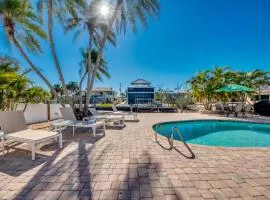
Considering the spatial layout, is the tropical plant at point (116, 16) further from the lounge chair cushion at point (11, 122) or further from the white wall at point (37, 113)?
the lounge chair cushion at point (11, 122)

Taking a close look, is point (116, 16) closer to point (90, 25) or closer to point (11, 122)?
point (90, 25)

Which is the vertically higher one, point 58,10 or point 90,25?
point 58,10

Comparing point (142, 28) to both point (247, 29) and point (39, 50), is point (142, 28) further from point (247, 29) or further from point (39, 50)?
point (247, 29)

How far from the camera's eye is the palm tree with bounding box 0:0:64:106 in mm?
6904

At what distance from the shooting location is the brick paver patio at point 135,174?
90.4 inches

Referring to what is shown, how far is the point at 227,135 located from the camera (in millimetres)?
7523

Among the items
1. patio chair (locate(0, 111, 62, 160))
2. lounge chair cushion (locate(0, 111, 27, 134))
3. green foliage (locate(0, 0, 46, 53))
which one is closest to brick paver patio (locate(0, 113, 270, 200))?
patio chair (locate(0, 111, 62, 160))

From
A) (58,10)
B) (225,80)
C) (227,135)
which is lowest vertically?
(227,135)

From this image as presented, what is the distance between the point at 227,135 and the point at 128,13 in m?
8.02

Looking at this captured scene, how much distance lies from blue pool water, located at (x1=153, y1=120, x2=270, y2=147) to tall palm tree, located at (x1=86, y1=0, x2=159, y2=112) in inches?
206

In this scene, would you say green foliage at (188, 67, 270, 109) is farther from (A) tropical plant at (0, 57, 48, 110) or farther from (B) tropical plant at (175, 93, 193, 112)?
(A) tropical plant at (0, 57, 48, 110)

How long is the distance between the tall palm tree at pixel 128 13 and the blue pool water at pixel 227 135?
17.1 feet

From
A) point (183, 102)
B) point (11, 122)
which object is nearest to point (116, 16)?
point (11, 122)

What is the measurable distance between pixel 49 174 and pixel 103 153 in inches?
53.4
